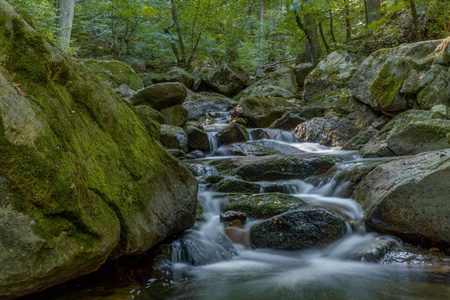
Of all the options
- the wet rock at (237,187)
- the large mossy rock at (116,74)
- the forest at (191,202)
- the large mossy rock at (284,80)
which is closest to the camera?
the forest at (191,202)

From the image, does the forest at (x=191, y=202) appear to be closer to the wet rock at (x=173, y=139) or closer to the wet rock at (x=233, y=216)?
the wet rock at (x=233, y=216)

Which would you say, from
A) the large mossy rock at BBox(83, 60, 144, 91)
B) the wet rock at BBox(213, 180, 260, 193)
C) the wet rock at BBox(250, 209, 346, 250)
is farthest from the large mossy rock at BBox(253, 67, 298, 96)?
the wet rock at BBox(250, 209, 346, 250)

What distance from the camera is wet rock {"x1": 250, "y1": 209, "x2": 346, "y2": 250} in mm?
4184

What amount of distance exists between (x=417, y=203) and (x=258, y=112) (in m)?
9.06

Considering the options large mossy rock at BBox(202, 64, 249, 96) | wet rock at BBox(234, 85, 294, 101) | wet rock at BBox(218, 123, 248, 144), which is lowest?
wet rock at BBox(218, 123, 248, 144)

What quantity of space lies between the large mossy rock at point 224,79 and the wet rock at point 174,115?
6.46 m

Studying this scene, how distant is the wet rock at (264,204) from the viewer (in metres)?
4.88

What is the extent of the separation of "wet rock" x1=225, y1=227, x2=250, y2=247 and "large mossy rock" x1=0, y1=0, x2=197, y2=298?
→ 3.12ft

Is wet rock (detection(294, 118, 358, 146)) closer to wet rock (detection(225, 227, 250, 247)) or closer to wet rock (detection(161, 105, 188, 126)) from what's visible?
wet rock (detection(161, 105, 188, 126))

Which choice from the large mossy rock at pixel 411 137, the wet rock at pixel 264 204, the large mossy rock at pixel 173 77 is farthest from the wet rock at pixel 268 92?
the wet rock at pixel 264 204

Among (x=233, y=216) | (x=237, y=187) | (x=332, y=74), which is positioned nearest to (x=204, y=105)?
(x=332, y=74)

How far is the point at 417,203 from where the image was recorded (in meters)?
3.80

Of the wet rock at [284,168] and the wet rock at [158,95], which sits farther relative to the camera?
the wet rock at [158,95]

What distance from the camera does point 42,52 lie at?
8.82 feet
